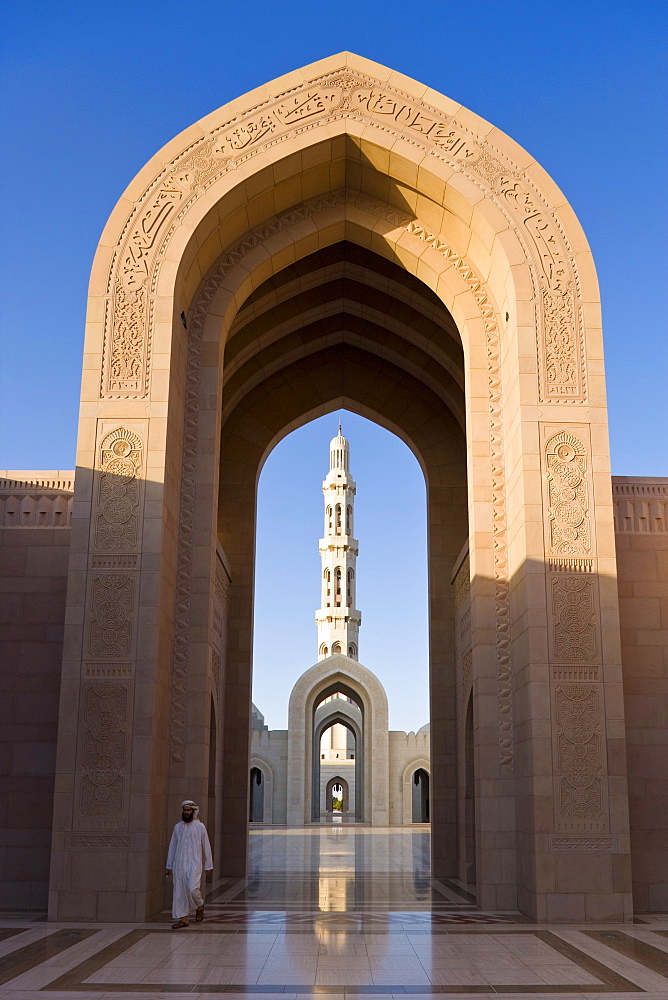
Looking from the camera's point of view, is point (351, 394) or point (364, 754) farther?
point (364, 754)

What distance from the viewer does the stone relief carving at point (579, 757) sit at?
8242 mm

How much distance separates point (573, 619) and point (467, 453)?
2.43m

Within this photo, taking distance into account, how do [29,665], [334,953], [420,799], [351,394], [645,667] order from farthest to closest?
1. [420,799]
2. [351,394]
3. [29,665]
4. [645,667]
5. [334,953]

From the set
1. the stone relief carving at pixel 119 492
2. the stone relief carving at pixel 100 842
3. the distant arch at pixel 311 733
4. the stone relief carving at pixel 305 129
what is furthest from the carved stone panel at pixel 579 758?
the distant arch at pixel 311 733

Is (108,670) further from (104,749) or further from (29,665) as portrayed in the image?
(29,665)

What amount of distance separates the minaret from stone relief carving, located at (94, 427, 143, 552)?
28.9 metres

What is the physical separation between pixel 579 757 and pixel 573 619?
1.18 metres

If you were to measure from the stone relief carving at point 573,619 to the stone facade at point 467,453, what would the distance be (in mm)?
25

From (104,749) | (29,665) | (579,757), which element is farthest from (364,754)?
(104,749)

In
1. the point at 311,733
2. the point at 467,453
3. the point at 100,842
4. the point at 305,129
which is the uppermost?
the point at 305,129

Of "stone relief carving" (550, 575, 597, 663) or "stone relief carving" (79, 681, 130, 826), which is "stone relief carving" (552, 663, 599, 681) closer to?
"stone relief carving" (550, 575, 597, 663)

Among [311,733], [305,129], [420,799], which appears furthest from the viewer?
[420,799]

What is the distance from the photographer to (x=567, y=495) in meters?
9.04

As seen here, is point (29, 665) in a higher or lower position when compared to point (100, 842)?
higher
